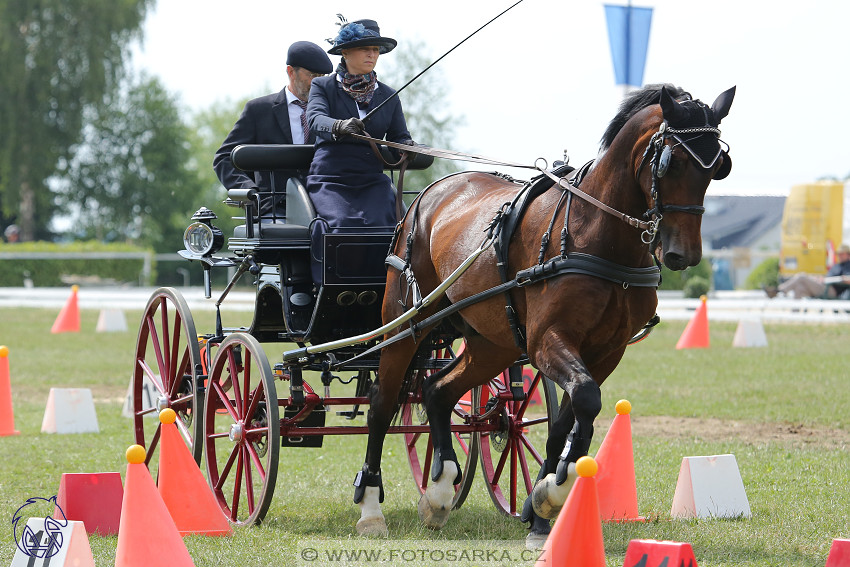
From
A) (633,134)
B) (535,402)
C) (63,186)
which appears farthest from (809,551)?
(63,186)

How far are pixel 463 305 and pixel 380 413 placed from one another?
100cm

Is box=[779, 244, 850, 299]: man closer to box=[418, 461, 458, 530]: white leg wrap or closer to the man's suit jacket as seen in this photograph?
the man's suit jacket

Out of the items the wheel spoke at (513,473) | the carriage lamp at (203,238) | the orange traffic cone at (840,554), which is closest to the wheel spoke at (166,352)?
the carriage lamp at (203,238)

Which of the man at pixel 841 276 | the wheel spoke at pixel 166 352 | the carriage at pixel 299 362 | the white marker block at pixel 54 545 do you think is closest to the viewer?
the white marker block at pixel 54 545

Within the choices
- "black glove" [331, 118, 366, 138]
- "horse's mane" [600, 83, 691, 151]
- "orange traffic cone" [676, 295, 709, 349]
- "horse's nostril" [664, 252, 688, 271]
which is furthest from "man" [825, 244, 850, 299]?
"horse's nostril" [664, 252, 688, 271]

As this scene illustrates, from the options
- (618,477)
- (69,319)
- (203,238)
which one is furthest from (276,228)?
(69,319)

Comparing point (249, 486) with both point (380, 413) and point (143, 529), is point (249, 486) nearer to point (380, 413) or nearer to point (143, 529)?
point (380, 413)

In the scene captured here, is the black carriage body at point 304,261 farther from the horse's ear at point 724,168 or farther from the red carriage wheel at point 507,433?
the horse's ear at point 724,168

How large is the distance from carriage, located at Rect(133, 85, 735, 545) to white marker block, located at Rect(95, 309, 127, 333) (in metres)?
12.5

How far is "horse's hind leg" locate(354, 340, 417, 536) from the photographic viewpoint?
19.4ft

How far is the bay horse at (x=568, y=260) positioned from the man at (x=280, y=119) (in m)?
1.51

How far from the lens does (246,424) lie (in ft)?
20.1

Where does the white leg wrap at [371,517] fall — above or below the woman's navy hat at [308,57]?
below

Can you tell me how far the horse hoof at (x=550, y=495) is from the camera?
465cm
